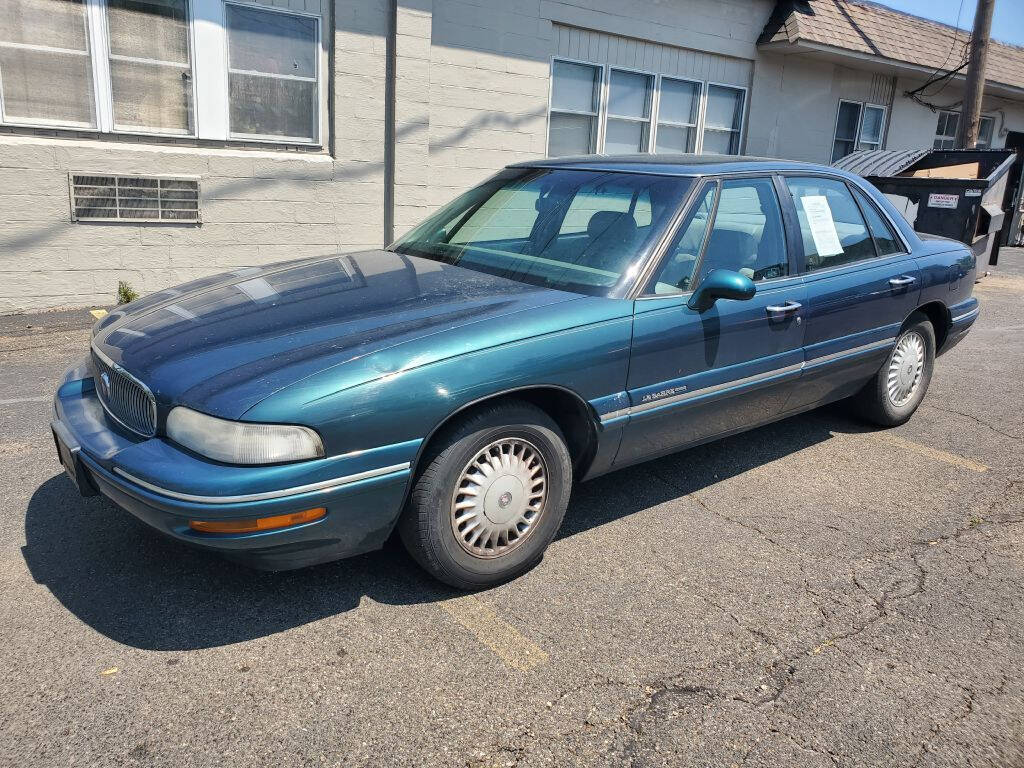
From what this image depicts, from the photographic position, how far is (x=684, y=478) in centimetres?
444

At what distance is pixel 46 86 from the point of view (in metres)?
7.62

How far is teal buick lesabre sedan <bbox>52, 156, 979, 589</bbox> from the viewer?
2709mm

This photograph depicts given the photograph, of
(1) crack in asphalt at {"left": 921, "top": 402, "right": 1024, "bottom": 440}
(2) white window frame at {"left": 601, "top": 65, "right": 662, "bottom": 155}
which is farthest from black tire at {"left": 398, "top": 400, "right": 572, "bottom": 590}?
(2) white window frame at {"left": 601, "top": 65, "right": 662, "bottom": 155}

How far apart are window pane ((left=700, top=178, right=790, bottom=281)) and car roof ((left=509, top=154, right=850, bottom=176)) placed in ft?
0.32

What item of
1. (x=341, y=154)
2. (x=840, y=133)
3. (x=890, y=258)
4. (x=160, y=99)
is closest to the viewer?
(x=890, y=258)

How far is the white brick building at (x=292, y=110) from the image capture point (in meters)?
7.71

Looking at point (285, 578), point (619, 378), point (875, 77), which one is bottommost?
point (285, 578)

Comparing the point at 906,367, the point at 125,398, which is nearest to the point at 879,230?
the point at 906,367

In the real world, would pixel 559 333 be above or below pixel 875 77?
below

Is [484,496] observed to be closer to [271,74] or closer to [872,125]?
[271,74]

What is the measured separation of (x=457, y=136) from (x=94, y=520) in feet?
24.2

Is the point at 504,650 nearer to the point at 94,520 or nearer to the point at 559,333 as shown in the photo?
the point at 559,333

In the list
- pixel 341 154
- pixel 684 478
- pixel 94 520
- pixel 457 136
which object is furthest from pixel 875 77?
pixel 94 520

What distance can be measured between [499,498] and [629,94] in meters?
9.69
